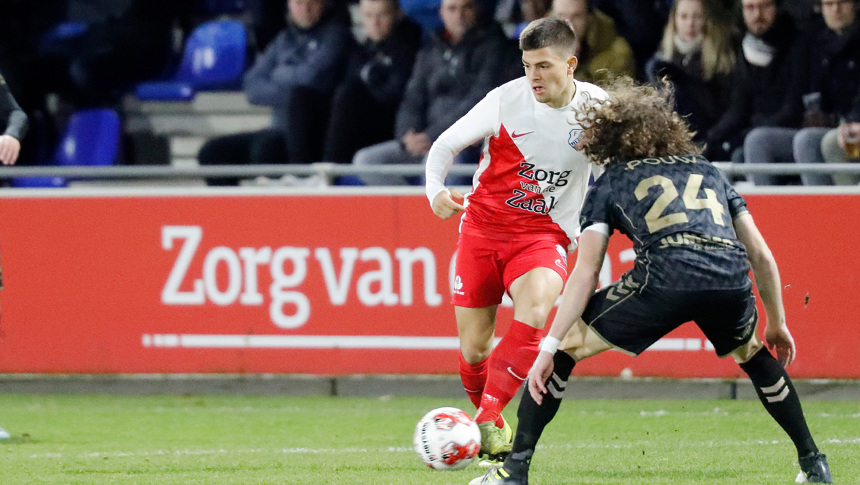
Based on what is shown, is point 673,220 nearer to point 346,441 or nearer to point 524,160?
point 524,160

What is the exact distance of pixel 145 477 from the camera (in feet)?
19.0

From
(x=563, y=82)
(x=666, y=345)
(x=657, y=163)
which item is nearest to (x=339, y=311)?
(x=666, y=345)

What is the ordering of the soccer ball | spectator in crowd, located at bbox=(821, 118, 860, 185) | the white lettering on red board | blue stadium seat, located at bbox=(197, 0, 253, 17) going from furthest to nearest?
blue stadium seat, located at bbox=(197, 0, 253, 17), spectator in crowd, located at bbox=(821, 118, 860, 185), the white lettering on red board, the soccer ball

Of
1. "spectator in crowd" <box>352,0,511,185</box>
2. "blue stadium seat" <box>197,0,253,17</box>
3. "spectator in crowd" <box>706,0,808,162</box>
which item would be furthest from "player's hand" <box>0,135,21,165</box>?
"blue stadium seat" <box>197,0,253,17</box>

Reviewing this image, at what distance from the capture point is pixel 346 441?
7.12 metres

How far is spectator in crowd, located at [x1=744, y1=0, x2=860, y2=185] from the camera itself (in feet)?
31.3

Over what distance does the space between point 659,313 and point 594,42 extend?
5.71m

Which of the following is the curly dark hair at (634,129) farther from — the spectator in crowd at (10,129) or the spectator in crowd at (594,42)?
the spectator in crowd at (594,42)

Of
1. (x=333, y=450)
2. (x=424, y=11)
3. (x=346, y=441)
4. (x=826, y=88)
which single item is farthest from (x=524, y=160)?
(x=424, y=11)

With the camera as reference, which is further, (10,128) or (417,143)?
(417,143)

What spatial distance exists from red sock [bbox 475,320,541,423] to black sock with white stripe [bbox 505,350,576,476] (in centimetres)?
81

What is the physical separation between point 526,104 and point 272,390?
12.8 feet

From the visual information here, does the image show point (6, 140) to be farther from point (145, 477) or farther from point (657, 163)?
point (657, 163)

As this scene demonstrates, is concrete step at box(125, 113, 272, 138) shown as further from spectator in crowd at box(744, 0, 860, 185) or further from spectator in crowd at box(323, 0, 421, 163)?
spectator in crowd at box(744, 0, 860, 185)
